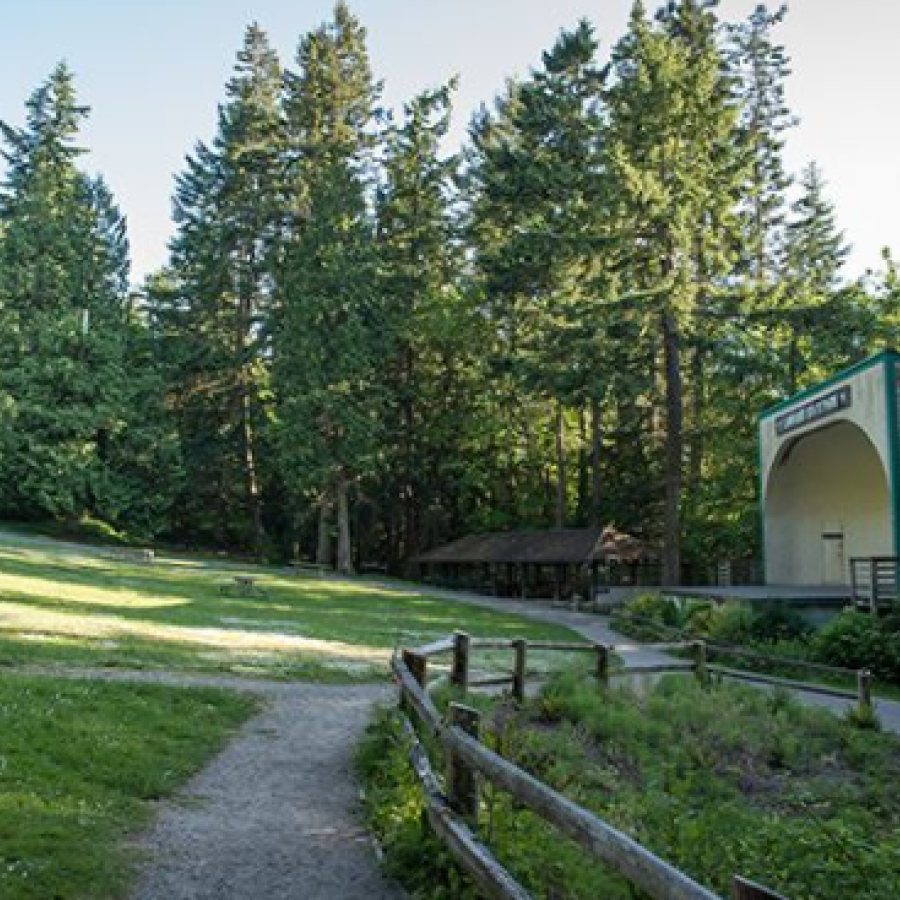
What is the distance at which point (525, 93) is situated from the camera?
150 ft

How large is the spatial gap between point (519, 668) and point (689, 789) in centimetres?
311

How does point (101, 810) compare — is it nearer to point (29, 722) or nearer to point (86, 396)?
point (29, 722)

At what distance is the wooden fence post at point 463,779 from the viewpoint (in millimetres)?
5844

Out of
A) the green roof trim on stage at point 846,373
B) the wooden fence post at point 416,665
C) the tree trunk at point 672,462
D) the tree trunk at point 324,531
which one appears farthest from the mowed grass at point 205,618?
the tree trunk at point 324,531

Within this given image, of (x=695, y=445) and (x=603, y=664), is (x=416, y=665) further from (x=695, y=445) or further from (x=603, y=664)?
(x=695, y=445)

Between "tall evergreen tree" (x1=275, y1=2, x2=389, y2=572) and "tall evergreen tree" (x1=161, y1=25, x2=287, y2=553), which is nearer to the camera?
"tall evergreen tree" (x1=275, y1=2, x2=389, y2=572)

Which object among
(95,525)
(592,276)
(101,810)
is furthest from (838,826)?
(95,525)

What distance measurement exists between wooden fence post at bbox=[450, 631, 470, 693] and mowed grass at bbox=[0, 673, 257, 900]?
7.93ft

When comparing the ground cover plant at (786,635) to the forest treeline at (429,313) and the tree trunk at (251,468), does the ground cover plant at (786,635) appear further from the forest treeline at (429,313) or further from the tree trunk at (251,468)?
the tree trunk at (251,468)

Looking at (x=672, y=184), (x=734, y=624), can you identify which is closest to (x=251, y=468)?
(x=672, y=184)

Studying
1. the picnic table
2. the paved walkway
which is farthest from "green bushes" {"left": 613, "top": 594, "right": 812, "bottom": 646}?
the picnic table

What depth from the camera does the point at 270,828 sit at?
23.2ft

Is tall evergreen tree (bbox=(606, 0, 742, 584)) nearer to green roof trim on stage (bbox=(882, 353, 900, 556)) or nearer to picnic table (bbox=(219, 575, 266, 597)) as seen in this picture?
green roof trim on stage (bbox=(882, 353, 900, 556))

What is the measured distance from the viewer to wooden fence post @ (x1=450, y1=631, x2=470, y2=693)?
10.4 meters
